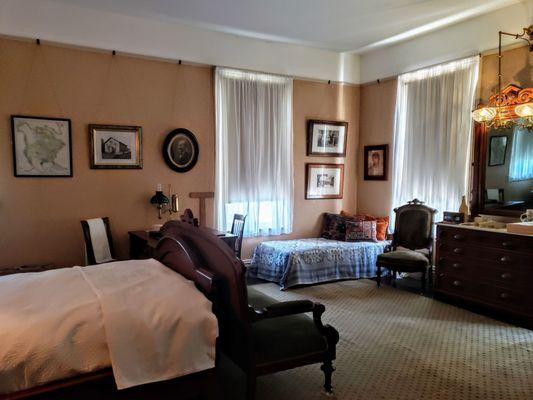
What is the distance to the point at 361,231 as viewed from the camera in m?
5.82

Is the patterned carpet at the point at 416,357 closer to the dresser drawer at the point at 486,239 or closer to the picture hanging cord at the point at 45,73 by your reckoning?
the dresser drawer at the point at 486,239

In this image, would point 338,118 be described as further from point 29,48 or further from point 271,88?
point 29,48

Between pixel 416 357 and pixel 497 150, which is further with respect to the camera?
pixel 497 150

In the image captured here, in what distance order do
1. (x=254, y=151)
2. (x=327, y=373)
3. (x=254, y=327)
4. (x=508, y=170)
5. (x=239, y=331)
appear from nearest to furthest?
(x=239, y=331), (x=254, y=327), (x=327, y=373), (x=508, y=170), (x=254, y=151)

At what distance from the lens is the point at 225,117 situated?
5523 mm

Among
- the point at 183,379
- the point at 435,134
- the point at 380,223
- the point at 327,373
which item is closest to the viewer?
the point at 183,379

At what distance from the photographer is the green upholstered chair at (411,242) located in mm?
4938

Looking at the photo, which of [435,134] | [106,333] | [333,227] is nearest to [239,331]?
[106,333]

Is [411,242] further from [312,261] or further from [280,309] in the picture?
[280,309]

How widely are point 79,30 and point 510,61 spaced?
185 inches

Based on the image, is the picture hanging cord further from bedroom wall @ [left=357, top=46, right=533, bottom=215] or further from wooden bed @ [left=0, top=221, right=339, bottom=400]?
bedroom wall @ [left=357, top=46, right=533, bottom=215]

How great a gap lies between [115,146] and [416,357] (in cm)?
383

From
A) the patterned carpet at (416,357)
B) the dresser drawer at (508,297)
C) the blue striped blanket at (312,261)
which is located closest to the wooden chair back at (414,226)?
the blue striped blanket at (312,261)

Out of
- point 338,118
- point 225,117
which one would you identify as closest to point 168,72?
point 225,117
